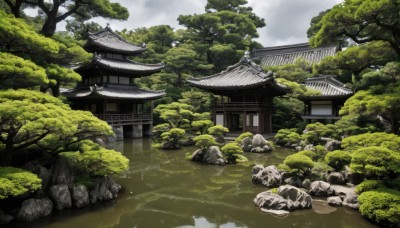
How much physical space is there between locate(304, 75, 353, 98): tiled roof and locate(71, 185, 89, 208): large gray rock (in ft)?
72.7

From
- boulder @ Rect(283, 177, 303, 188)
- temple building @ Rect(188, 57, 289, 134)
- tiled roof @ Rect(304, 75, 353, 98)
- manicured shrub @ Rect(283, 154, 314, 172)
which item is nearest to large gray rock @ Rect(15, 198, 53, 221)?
boulder @ Rect(283, 177, 303, 188)

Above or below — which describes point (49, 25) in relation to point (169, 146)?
above

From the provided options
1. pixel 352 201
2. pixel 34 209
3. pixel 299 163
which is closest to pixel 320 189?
pixel 352 201

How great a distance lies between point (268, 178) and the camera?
1238 centimetres

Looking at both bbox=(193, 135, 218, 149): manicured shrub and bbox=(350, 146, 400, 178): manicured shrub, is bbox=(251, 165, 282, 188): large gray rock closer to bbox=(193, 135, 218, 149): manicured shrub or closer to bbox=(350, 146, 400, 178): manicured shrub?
bbox=(350, 146, 400, 178): manicured shrub

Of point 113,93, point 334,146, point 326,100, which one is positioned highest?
point 113,93

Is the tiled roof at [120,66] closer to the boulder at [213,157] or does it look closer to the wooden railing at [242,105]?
the wooden railing at [242,105]

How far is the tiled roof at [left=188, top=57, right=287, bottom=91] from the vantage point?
24.9m

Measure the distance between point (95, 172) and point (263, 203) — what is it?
20.7 ft

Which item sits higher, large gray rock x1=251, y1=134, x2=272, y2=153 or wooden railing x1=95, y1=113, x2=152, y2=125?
wooden railing x1=95, y1=113, x2=152, y2=125

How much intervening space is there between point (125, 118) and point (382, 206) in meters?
23.4

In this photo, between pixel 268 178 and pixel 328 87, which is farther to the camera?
pixel 328 87

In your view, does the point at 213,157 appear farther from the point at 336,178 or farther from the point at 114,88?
the point at 114,88

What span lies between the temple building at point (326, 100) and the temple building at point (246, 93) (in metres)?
3.16
